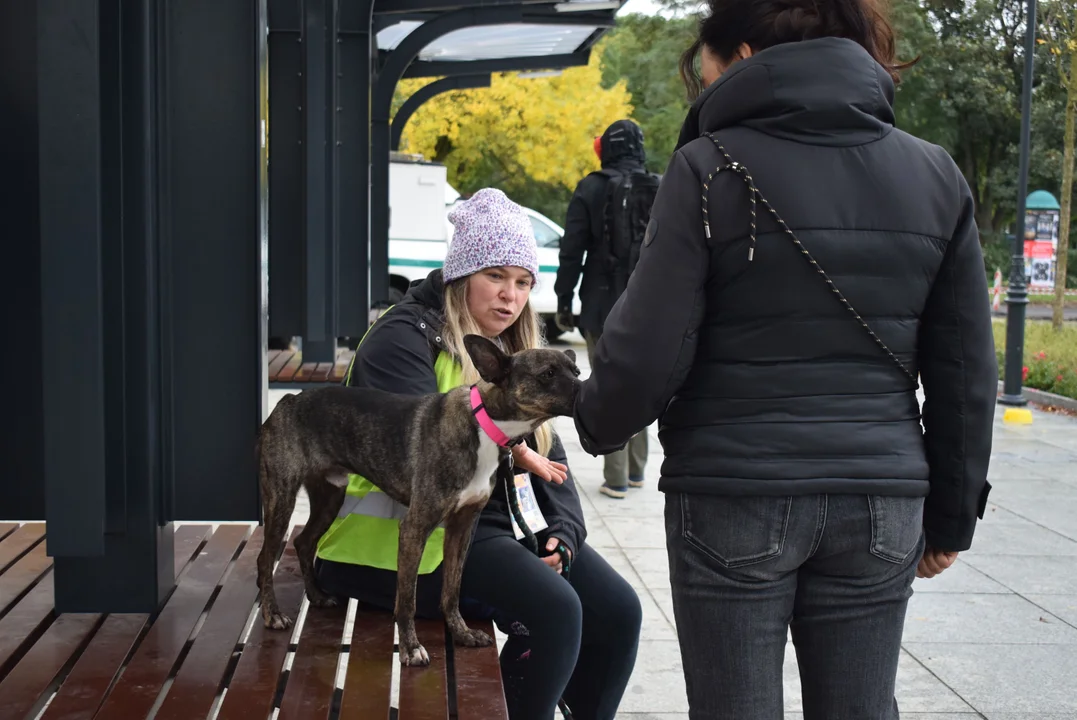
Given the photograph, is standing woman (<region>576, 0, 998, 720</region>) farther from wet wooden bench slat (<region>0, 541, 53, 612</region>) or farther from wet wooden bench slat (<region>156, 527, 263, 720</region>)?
wet wooden bench slat (<region>0, 541, 53, 612</region>)

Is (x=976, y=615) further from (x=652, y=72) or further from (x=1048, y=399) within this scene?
(x=652, y=72)

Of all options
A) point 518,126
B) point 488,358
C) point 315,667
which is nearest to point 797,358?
point 488,358

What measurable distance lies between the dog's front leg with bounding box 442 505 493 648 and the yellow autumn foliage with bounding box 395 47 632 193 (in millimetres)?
27061

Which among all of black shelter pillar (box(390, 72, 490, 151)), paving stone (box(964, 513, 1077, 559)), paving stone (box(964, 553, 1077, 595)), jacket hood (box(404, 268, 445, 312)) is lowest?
paving stone (box(964, 513, 1077, 559))

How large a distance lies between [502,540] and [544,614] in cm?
27

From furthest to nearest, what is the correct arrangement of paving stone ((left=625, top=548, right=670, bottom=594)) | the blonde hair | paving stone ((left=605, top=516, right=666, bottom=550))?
paving stone ((left=605, top=516, right=666, bottom=550)) < paving stone ((left=625, top=548, right=670, bottom=594)) < the blonde hair

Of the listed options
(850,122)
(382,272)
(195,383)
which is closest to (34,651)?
(195,383)

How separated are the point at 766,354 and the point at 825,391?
0.13 metres

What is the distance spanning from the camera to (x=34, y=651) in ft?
11.0

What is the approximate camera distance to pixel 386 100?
→ 535 inches

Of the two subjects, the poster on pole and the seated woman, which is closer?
the seated woman

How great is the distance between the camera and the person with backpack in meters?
8.43

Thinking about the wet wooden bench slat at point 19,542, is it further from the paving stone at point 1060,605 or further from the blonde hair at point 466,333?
the paving stone at point 1060,605

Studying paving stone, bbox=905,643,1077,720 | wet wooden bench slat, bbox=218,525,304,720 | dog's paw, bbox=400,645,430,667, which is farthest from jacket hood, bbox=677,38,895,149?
paving stone, bbox=905,643,1077,720
